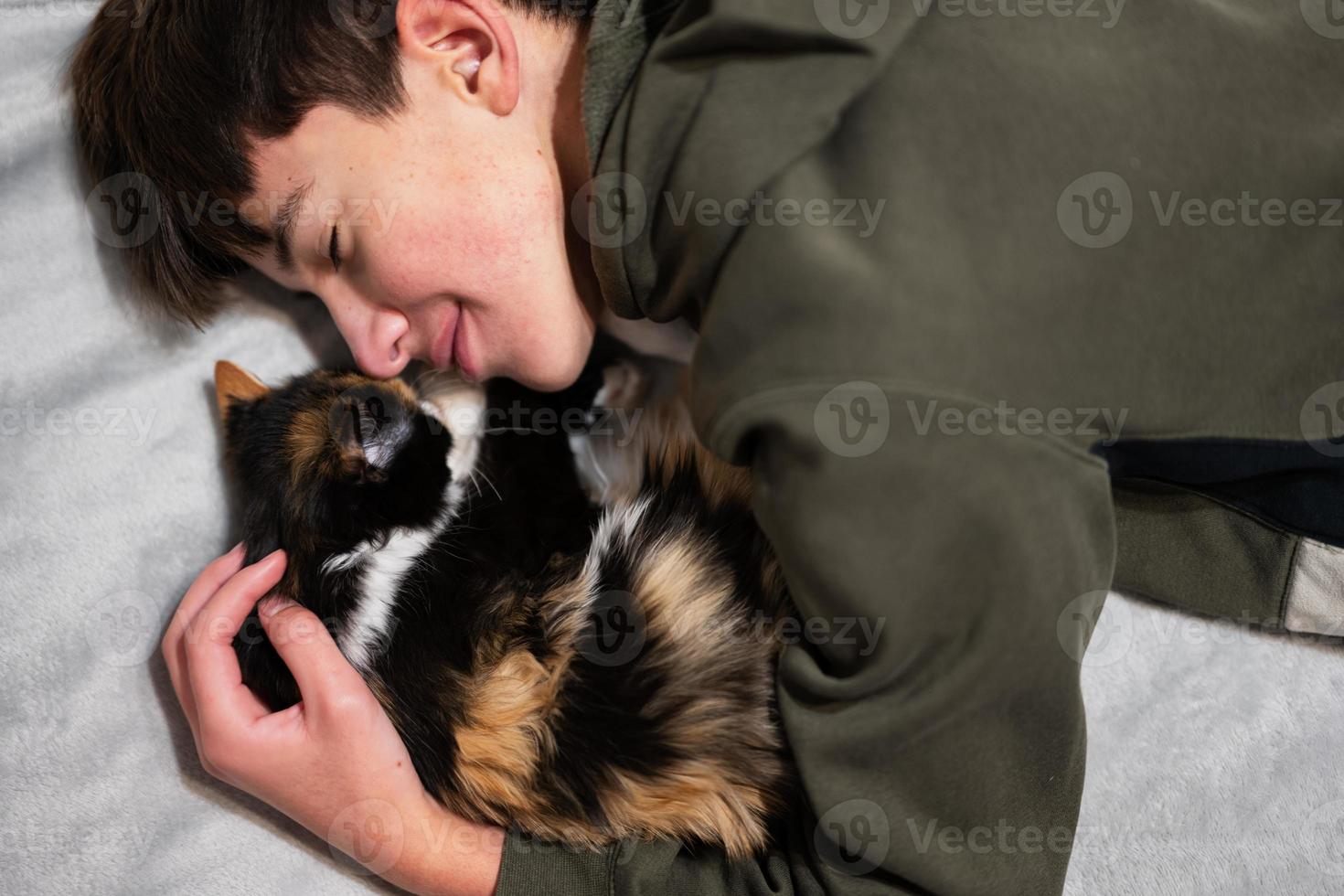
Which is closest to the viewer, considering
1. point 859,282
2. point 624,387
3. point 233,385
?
point 859,282

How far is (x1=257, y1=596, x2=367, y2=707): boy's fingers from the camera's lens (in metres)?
1.20

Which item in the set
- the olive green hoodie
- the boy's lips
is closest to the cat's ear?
the boy's lips

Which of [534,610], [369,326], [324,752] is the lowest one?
[324,752]

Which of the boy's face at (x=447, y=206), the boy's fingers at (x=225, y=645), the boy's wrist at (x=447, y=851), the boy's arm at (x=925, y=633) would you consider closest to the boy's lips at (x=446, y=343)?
the boy's face at (x=447, y=206)

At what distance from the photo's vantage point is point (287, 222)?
1.23m

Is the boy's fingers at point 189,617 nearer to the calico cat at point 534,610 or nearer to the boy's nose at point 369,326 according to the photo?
the calico cat at point 534,610

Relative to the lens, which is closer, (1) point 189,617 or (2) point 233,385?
(1) point 189,617

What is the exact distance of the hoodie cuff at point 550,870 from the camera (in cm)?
121

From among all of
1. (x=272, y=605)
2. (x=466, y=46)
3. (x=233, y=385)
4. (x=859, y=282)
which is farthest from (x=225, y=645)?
(x=859, y=282)

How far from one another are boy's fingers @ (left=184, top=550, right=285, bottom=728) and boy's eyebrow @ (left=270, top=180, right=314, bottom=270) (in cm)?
40

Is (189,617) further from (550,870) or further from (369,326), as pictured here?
(550,870)

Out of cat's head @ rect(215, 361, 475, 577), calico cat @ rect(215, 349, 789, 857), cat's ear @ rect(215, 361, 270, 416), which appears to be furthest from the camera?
cat's ear @ rect(215, 361, 270, 416)

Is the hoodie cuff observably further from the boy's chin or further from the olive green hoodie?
the boy's chin

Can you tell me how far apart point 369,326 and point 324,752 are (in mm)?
566
